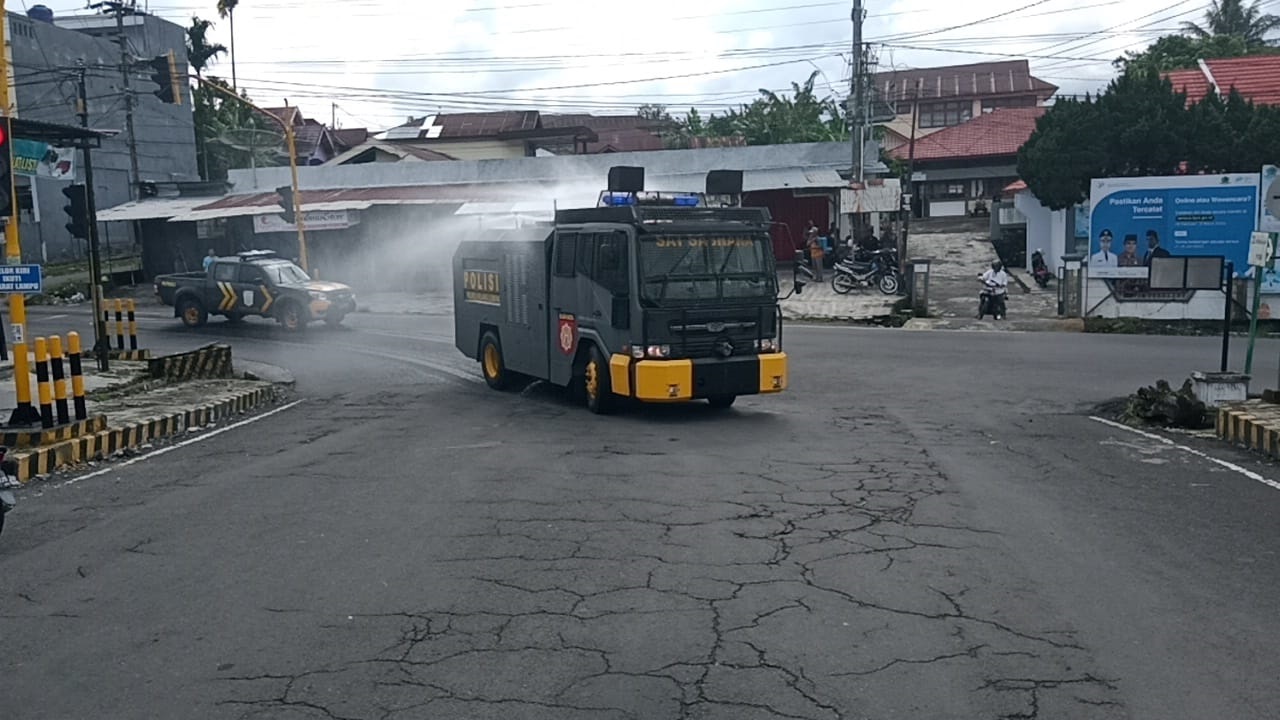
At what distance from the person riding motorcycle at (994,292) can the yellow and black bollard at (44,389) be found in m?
20.2

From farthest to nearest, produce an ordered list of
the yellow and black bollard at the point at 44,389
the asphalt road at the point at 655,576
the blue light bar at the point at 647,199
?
1. the blue light bar at the point at 647,199
2. the yellow and black bollard at the point at 44,389
3. the asphalt road at the point at 655,576

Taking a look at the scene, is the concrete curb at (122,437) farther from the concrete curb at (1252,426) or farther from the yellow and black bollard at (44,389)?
the concrete curb at (1252,426)

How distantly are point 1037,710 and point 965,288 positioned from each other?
2932cm

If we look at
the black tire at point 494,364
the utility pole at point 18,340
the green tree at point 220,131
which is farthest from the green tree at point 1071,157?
the green tree at point 220,131

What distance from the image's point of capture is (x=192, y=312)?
30.1m

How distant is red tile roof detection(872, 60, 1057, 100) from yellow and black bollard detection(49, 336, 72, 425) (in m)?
73.1

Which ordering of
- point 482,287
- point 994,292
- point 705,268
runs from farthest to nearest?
point 994,292 < point 482,287 < point 705,268

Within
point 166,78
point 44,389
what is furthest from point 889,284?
point 44,389

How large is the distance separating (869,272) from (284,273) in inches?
608

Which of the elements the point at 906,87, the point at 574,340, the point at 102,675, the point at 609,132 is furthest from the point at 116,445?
the point at 906,87

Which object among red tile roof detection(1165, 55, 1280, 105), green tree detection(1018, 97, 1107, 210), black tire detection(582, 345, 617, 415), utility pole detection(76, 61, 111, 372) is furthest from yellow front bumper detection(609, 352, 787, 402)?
red tile roof detection(1165, 55, 1280, 105)

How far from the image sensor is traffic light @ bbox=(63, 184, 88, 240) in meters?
18.8

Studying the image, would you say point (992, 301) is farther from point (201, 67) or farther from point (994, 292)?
point (201, 67)

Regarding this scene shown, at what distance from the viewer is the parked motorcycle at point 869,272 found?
33125mm
